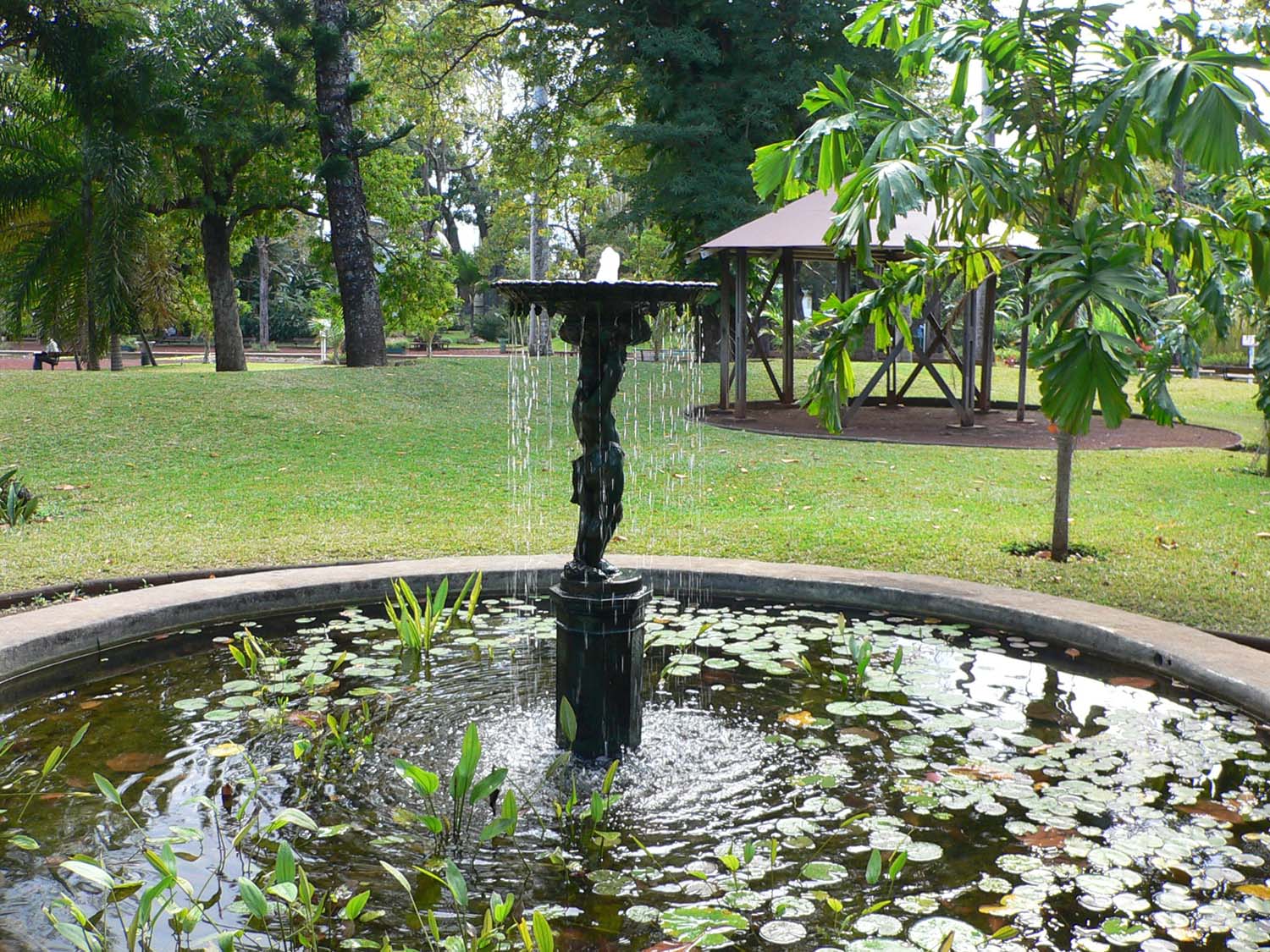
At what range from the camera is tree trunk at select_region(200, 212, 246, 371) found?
20.3m

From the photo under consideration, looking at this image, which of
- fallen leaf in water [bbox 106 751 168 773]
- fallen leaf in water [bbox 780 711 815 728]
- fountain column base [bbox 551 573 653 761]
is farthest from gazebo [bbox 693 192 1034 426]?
fallen leaf in water [bbox 106 751 168 773]

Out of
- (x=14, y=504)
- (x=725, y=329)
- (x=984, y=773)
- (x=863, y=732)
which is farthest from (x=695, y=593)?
(x=725, y=329)

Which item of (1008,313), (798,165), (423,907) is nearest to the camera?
(423,907)

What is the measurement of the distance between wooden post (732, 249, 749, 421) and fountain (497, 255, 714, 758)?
11.7 m

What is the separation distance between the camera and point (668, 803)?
12.9 ft

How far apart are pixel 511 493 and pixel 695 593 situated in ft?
13.3

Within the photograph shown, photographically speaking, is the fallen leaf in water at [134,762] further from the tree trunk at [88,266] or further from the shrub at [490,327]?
the shrub at [490,327]

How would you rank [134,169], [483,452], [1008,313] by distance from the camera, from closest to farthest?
[483,452] → [134,169] → [1008,313]

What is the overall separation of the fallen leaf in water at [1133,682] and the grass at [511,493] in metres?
1.17

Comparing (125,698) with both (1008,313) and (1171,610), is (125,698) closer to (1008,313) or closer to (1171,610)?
(1171,610)

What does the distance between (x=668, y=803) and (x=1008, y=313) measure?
2851 cm

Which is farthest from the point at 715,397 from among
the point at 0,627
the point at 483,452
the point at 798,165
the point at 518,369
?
the point at 0,627

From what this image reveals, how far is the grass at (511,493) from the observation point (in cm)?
742

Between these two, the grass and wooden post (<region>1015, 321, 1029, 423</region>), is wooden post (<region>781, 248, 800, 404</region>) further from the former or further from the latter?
wooden post (<region>1015, 321, 1029, 423</region>)
